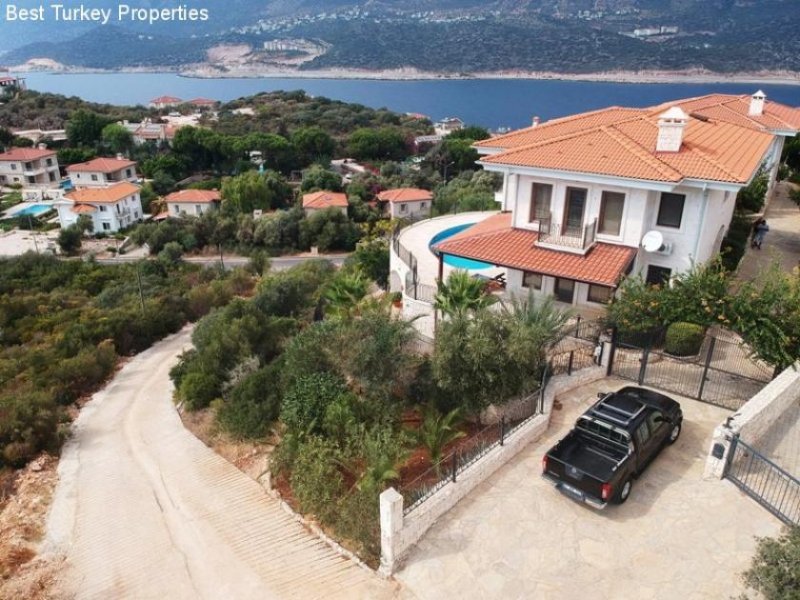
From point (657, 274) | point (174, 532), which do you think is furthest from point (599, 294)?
point (174, 532)

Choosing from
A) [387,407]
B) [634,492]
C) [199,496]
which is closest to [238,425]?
[199,496]

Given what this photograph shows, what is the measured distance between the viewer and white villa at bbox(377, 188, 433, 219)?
69.7 m

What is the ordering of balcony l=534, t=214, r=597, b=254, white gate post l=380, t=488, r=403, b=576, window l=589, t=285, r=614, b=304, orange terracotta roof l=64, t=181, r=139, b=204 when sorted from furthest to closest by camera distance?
1. orange terracotta roof l=64, t=181, r=139, b=204
2. window l=589, t=285, r=614, b=304
3. balcony l=534, t=214, r=597, b=254
4. white gate post l=380, t=488, r=403, b=576

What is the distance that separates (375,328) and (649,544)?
8.20 m

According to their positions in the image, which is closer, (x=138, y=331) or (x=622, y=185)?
(x=622, y=185)

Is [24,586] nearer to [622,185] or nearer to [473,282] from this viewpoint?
[473,282]

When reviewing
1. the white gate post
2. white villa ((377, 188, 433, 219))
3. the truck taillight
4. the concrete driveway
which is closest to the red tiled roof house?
the concrete driveway

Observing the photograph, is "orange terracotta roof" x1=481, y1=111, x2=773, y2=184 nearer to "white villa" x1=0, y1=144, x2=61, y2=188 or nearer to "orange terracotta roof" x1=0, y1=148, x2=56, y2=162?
"white villa" x1=0, y1=144, x2=61, y2=188

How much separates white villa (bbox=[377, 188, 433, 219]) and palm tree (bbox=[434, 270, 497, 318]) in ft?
170

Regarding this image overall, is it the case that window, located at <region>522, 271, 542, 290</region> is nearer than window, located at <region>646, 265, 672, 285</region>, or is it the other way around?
window, located at <region>646, 265, 672, 285</region>

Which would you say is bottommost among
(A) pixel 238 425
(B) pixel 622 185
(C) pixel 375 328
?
(A) pixel 238 425

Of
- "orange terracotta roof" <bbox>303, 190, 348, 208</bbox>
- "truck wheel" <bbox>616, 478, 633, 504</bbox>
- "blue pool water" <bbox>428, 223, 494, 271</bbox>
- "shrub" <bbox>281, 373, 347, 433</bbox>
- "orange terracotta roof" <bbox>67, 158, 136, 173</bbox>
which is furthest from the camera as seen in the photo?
"orange terracotta roof" <bbox>67, 158, 136, 173</bbox>

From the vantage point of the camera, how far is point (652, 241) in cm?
1777

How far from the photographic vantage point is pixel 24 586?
42.8 ft
